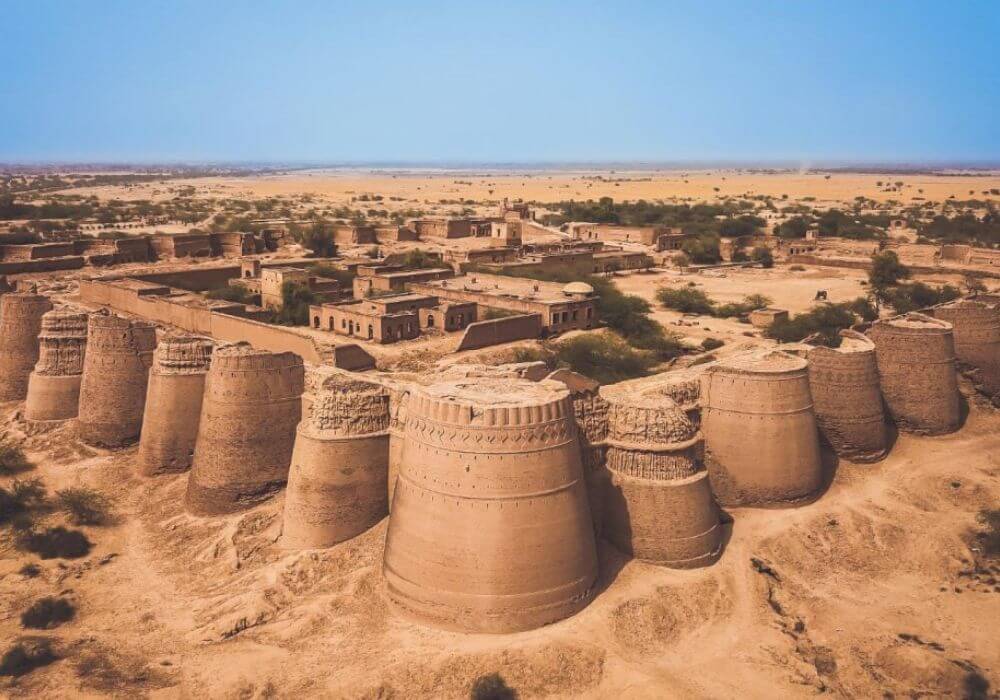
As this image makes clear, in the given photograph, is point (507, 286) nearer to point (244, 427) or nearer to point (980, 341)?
point (980, 341)

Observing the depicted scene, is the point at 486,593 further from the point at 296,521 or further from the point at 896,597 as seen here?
the point at 896,597

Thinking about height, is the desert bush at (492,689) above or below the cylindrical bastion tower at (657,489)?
below

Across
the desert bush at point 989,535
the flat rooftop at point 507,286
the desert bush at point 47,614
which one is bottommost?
the desert bush at point 47,614

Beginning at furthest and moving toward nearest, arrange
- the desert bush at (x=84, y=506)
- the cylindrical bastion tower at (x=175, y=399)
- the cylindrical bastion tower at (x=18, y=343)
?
the cylindrical bastion tower at (x=18, y=343) → the cylindrical bastion tower at (x=175, y=399) → the desert bush at (x=84, y=506)

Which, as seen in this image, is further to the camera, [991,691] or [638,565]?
[638,565]

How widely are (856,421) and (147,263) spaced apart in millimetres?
32128

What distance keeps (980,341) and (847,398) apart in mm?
6181

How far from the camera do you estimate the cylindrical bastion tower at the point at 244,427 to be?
16.0 meters

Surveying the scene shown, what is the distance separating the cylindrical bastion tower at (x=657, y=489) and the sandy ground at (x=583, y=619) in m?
0.37

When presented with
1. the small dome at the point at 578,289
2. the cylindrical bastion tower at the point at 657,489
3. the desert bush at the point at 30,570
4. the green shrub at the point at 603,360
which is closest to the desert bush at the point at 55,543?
the desert bush at the point at 30,570

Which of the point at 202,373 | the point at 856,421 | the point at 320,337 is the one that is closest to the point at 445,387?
the point at 202,373

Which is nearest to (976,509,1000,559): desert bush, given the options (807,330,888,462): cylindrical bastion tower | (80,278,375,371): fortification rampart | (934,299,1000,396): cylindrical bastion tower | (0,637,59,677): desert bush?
(807,330,888,462): cylindrical bastion tower

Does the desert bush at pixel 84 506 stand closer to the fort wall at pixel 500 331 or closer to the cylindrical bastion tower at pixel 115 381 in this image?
the cylindrical bastion tower at pixel 115 381

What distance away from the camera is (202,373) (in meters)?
17.8
